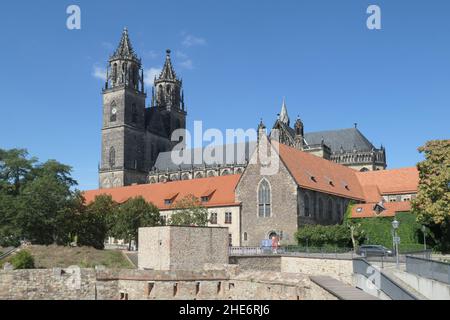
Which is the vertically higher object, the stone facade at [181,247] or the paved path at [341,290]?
the stone facade at [181,247]

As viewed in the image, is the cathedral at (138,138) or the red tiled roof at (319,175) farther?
the cathedral at (138,138)

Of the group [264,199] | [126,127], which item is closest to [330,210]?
[264,199]

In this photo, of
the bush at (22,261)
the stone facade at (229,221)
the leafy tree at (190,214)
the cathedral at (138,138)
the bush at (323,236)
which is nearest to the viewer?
the bush at (22,261)

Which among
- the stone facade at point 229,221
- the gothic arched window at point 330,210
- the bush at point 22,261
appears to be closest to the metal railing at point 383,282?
the bush at point 22,261

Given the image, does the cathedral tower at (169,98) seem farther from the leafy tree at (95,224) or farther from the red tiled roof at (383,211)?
the red tiled roof at (383,211)

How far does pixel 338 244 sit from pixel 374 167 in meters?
44.9

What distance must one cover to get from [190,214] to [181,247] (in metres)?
15.9

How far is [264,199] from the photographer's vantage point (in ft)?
171

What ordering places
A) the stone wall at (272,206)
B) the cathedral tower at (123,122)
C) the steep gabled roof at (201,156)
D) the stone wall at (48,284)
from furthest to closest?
the cathedral tower at (123,122) < the steep gabled roof at (201,156) < the stone wall at (272,206) < the stone wall at (48,284)

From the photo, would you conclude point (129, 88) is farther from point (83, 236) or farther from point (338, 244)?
point (338, 244)

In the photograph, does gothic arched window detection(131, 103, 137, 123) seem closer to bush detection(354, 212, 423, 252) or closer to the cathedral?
the cathedral

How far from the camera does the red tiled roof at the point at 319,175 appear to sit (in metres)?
51.9

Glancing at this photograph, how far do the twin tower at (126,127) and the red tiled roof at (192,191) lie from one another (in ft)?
108
